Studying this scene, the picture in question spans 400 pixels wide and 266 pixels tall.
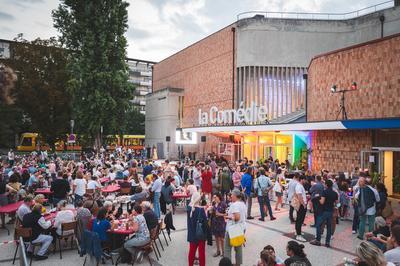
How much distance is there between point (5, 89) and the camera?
948 cm

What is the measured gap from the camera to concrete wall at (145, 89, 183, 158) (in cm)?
4003

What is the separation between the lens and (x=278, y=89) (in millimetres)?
28703

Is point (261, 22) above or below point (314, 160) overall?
above

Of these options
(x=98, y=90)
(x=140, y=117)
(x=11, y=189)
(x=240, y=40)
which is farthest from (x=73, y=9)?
(x=140, y=117)

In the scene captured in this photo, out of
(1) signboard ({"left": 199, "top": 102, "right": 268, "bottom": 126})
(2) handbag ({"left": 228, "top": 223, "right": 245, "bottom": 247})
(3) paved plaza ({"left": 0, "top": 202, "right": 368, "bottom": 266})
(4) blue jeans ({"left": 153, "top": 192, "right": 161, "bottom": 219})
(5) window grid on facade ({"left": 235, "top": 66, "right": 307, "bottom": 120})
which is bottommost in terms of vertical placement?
(3) paved plaza ({"left": 0, "top": 202, "right": 368, "bottom": 266})

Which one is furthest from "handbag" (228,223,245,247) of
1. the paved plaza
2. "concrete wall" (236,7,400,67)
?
"concrete wall" (236,7,400,67)

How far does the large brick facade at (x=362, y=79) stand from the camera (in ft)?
46.1

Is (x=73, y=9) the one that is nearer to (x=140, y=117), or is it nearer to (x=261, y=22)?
(x=261, y=22)

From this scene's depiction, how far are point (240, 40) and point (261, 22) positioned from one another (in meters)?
2.46

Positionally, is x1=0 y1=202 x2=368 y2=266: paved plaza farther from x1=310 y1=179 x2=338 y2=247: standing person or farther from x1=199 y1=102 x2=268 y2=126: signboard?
x1=199 y1=102 x2=268 y2=126: signboard

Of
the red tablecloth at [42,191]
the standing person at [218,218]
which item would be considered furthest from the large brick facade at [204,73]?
the standing person at [218,218]

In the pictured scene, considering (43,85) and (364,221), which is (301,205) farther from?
(43,85)

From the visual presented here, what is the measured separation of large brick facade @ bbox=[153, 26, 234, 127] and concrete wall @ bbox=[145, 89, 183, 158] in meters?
1.54

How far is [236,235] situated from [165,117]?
34989mm
